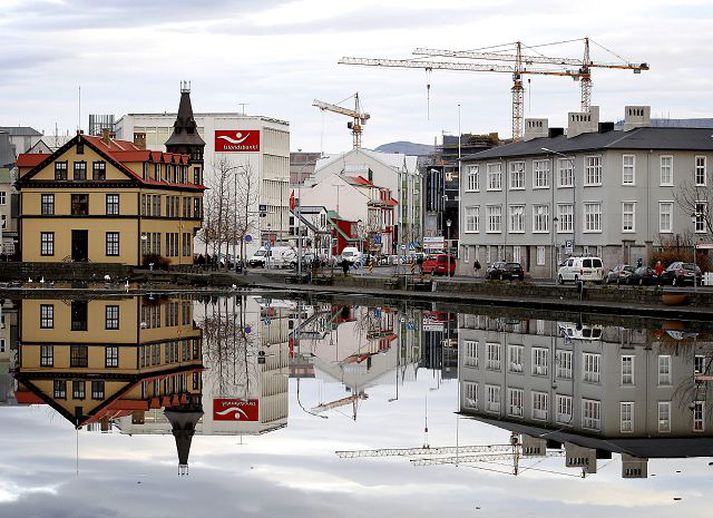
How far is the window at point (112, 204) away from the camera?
361 ft

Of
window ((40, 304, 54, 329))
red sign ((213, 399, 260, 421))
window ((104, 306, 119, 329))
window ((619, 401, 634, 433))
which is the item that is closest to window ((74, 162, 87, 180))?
window ((40, 304, 54, 329))

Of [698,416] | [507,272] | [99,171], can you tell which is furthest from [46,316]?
[99,171]

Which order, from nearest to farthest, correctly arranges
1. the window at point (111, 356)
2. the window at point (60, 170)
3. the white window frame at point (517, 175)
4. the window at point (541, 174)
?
the window at point (111, 356), the window at point (541, 174), the white window frame at point (517, 175), the window at point (60, 170)

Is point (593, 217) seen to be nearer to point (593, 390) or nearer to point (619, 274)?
point (619, 274)

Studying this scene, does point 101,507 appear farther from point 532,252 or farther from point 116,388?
point 532,252

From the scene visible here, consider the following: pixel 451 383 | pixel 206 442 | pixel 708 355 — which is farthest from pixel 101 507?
pixel 708 355

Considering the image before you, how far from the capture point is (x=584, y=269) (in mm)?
85625

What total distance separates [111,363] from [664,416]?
18650 millimetres

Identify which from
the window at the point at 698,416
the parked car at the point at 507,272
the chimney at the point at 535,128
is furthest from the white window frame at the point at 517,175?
the window at the point at 698,416

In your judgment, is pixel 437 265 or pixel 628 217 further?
pixel 437 265

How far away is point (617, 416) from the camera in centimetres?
3259

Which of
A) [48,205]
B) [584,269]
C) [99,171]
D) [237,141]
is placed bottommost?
[584,269]

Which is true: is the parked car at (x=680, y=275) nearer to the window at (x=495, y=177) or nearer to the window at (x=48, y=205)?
the window at (x=495, y=177)

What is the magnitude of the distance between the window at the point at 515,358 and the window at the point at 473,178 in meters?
57.8
